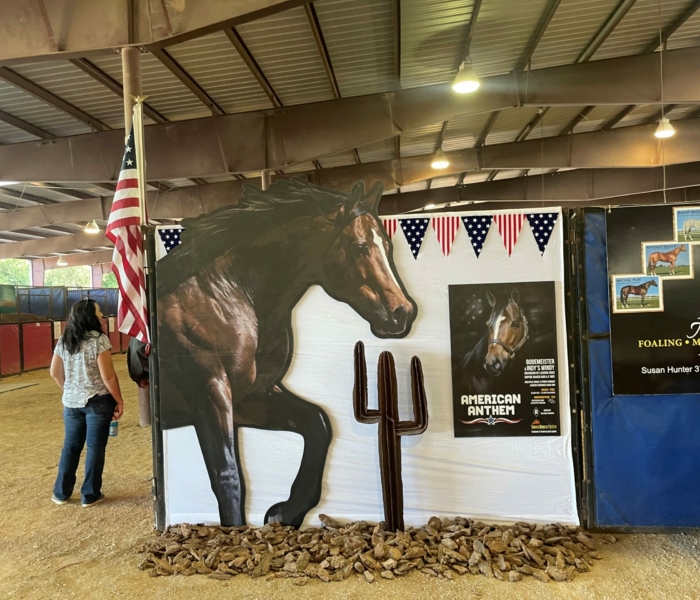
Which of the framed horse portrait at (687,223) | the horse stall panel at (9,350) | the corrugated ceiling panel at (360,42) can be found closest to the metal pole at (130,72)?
the corrugated ceiling panel at (360,42)

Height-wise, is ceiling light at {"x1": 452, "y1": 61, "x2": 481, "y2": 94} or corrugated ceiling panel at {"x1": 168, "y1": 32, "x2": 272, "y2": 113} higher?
corrugated ceiling panel at {"x1": 168, "y1": 32, "x2": 272, "y2": 113}

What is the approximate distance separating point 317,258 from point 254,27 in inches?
159

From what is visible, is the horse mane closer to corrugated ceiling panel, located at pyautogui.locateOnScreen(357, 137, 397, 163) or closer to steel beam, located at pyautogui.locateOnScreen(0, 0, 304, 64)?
steel beam, located at pyautogui.locateOnScreen(0, 0, 304, 64)

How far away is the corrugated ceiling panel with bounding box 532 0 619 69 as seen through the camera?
671 centimetres

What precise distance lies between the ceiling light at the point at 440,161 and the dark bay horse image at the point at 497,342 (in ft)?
29.7

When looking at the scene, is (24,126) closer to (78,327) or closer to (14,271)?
(78,327)

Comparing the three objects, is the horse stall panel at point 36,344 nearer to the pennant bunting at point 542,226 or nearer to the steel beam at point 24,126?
the steel beam at point 24,126

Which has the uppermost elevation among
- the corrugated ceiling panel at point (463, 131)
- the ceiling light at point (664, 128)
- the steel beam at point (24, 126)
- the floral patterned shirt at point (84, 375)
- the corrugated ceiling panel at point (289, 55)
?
the corrugated ceiling panel at point (463, 131)

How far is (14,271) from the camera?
37438mm

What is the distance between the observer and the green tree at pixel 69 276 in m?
35.7

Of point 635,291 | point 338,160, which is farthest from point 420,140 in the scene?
point 635,291

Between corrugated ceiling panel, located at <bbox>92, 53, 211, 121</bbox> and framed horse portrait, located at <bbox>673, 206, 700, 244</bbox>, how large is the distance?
6.60 metres

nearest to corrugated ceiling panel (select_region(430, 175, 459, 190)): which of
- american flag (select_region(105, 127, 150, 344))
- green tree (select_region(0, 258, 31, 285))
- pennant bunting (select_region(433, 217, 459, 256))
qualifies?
pennant bunting (select_region(433, 217, 459, 256))

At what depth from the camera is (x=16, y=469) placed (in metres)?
6.11
